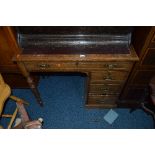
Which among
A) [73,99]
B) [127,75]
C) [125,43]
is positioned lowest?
[73,99]

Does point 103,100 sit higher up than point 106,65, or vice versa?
point 106,65

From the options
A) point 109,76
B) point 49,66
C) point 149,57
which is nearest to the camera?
point 149,57

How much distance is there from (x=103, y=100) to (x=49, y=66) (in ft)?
3.04

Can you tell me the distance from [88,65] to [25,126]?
81 centimetres

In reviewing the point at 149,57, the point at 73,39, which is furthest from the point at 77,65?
the point at 149,57

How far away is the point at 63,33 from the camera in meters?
1.80

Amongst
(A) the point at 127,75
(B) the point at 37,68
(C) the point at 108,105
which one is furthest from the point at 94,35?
(C) the point at 108,105

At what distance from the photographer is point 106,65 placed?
68.9 inches

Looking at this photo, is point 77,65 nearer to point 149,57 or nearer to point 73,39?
point 73,39

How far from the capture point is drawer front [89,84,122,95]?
2.06 metres

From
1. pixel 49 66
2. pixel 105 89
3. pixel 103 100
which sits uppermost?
pixel 49 66

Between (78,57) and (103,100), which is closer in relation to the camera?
(78,57)

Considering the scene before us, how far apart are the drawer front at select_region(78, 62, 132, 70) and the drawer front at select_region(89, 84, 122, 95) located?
325 millimetres
